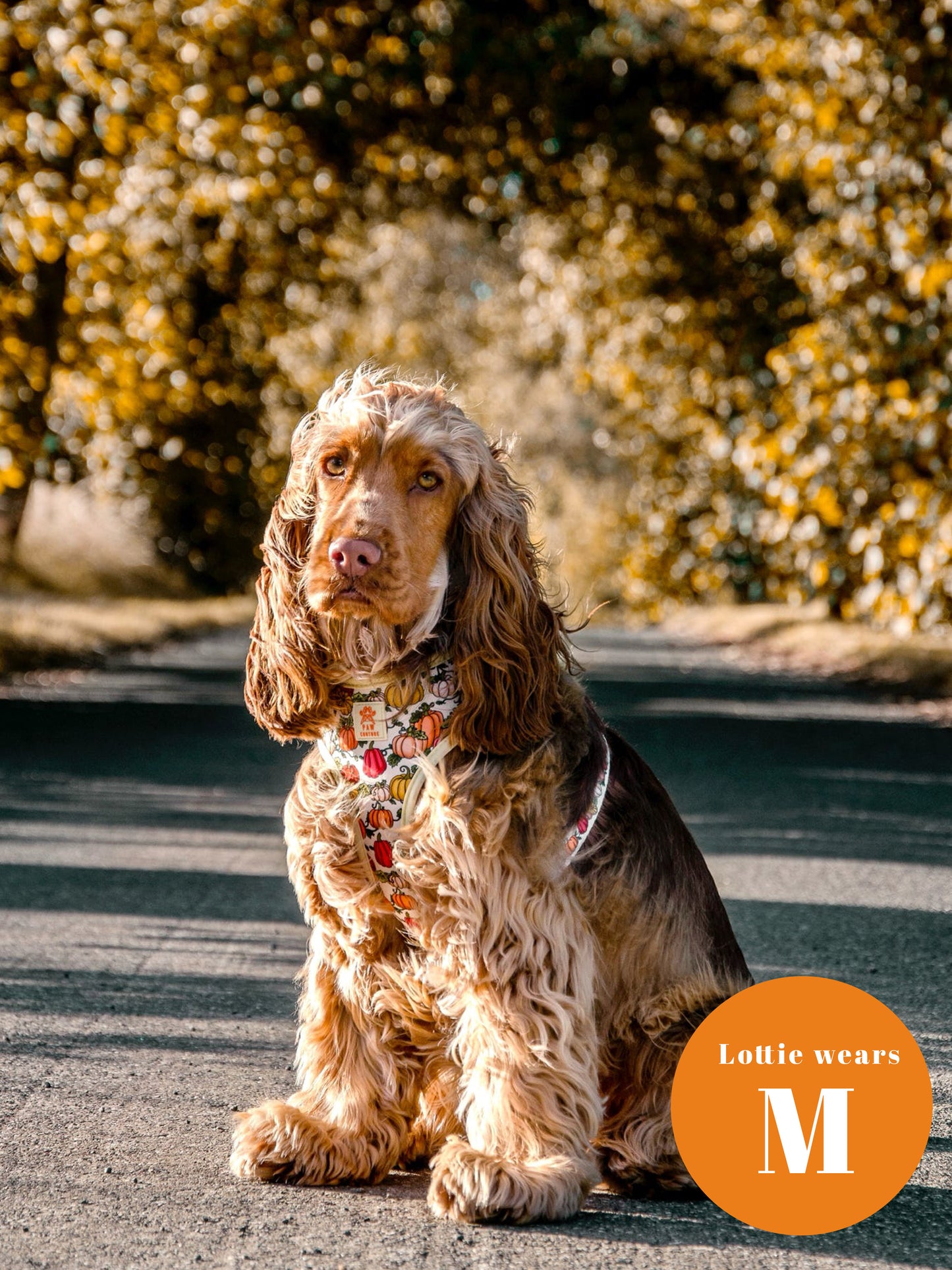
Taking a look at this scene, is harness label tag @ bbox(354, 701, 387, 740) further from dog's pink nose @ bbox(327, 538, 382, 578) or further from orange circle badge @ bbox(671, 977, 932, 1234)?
orange circle badge @ bbox(671, 977, 932, 1234)

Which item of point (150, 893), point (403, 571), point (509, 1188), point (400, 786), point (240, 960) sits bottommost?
point (150, 893)

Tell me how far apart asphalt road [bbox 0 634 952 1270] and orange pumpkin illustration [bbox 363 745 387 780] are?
878 mm

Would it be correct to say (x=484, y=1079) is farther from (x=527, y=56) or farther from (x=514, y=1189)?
(x=527, y=56)

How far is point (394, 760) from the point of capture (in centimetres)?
321

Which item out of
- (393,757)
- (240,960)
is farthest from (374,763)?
(240,960)

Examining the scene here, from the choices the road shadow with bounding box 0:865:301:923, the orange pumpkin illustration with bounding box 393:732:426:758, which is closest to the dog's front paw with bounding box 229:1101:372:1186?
the orange pumpkin illustration with bounding box 393:732:426:758

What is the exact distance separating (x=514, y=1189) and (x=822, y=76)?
1188 centimetres

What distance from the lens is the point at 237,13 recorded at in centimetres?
1321

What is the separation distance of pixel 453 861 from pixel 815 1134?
888 mm

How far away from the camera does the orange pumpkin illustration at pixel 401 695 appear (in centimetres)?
324

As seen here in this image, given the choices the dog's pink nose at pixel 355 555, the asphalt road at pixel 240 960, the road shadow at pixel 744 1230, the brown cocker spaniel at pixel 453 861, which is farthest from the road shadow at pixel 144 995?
the dog's pink nose at pixel 355 555

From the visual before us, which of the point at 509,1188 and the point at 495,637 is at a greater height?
the point at 495,637

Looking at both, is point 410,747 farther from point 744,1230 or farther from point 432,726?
point 744,1230

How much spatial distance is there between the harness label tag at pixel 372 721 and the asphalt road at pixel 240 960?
954mm
